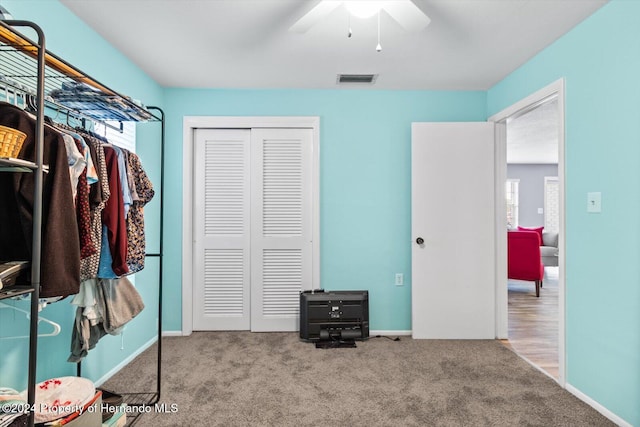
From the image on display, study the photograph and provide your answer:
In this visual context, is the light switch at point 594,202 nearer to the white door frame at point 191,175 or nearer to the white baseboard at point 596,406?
the white baseboard at point 596,406

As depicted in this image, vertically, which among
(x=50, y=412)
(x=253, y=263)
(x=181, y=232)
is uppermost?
(x=181, y=232)

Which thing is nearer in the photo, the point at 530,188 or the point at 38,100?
the point at 38,100

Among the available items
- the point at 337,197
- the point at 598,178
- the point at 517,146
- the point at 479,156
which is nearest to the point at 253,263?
the point at 337,197

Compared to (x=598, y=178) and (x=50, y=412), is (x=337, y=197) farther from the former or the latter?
(x=50, y=412)

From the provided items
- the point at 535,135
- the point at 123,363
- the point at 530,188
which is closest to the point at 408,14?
the point at 123,363

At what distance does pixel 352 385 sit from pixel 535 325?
244 cm

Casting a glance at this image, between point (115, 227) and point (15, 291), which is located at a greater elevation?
point (115, 227)

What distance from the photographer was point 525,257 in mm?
5004

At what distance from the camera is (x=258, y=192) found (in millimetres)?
3439

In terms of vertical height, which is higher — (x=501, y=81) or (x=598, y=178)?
(x=501, y=81)

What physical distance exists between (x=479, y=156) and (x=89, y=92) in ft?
10.1

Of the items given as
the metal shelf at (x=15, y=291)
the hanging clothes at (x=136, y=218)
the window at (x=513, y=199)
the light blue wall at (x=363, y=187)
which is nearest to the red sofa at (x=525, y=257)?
the light blue wall at (x=363, y=187)

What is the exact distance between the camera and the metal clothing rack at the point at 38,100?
3.65 feet

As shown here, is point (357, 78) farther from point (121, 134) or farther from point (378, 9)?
point (121, 134)
